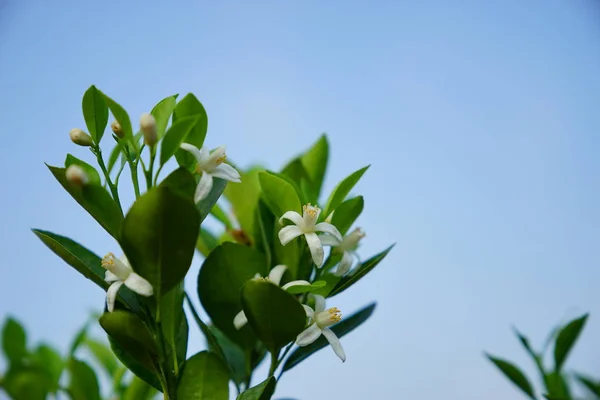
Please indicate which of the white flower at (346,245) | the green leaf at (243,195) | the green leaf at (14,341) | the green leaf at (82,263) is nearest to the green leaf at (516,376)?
the white flower at (346,245)

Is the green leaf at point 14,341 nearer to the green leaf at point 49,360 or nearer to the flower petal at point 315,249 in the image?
the green leaf at point 49,360

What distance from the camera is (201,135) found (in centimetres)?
104

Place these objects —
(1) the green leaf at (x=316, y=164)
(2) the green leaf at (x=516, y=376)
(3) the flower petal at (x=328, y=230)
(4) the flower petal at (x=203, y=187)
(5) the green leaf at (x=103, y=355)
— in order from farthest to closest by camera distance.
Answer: (5) the green leaf at (x=103, y=355) < (1) the green leaf at (x=316, y=164) < (2) the green leaf at (x=516, y=376) < (3) the flower petal at (x=328, y=230) < (4) the flower petal at (x=203, y=187)

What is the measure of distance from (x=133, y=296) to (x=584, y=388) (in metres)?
1.27

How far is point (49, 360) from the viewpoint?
1.69 m

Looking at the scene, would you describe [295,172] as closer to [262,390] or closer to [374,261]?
[374,261]

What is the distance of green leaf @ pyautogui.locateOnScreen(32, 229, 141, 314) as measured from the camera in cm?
100

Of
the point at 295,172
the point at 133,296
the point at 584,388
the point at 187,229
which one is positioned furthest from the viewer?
the point at 584,388

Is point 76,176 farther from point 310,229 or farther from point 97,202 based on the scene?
point 310,229

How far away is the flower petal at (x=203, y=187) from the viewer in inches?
Answer: 37.0

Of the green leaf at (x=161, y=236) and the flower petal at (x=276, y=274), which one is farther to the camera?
the flower petal at (x=276, y=274)

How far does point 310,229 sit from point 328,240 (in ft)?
0.17

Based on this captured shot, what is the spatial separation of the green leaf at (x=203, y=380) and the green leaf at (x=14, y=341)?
83 cm

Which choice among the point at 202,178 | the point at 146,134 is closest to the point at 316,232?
the point at 202,178
